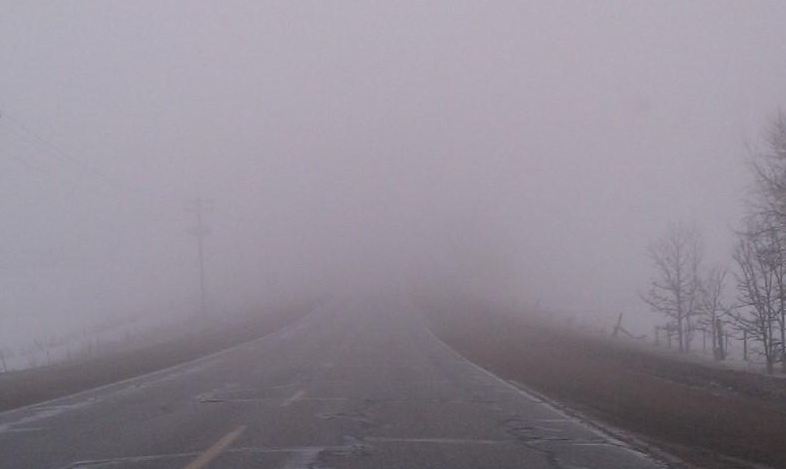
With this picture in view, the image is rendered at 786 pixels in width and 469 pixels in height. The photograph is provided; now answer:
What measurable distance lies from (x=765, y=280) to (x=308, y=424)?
2065 centimetres

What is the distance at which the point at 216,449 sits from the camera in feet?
40.5

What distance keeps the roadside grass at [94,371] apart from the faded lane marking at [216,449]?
6.37 m

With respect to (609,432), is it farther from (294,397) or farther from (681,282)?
(681,282)

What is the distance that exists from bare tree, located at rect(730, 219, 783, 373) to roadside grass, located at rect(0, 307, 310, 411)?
59.1ft

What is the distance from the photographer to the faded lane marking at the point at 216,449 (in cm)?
1124

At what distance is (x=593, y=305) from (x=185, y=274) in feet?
230

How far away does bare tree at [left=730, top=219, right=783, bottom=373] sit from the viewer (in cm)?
2771

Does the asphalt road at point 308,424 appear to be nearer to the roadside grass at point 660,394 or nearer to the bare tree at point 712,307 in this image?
the roadside grass at point 660,394

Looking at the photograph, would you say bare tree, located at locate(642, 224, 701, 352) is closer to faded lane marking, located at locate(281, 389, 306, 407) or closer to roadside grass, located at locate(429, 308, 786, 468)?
roadside grass, located at locate(429, 308, 786, 468)

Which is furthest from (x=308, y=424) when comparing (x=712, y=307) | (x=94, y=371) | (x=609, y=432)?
(x=712, y=307)

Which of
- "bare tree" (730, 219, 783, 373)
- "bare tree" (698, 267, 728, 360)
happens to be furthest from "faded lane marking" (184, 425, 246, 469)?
"bare tree" (698, 267, 728, 360)

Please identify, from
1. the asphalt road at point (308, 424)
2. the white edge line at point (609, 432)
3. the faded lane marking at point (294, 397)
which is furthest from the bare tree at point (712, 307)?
the faded lane marking at point (294, 397)

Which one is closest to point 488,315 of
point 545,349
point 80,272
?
point 545,349

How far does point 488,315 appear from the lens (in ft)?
202
